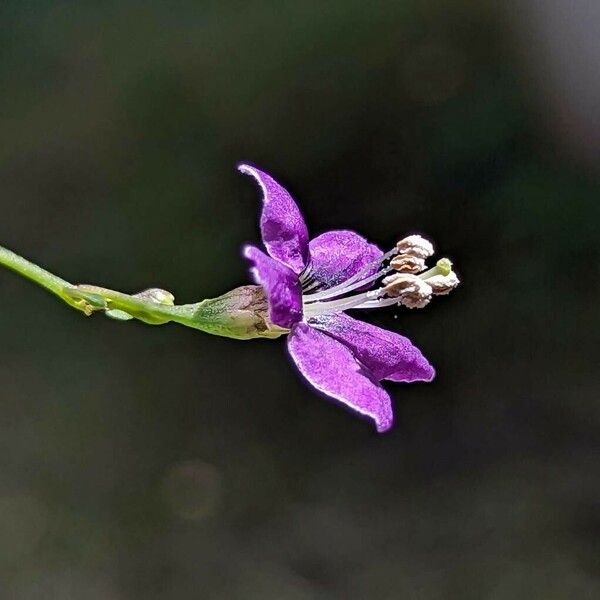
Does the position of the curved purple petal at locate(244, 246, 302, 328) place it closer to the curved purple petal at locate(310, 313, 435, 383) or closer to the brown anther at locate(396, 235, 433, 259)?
the curved purple petal at locate(310, 313, 435, 383)

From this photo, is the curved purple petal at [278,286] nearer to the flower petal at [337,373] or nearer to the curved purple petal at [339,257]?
the flower petal at [337,373]

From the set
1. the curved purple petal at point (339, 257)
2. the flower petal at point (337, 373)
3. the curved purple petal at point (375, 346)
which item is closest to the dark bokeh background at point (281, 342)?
the curved purple petal at point (339, 257)

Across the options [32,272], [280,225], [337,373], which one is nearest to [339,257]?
[280,225]

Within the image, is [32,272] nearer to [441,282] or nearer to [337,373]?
[337,373]

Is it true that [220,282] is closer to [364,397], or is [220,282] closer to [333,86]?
[333,86]

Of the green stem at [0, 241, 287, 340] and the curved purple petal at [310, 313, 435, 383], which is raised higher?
the curved purple petal at [310, 313, 435, 383]

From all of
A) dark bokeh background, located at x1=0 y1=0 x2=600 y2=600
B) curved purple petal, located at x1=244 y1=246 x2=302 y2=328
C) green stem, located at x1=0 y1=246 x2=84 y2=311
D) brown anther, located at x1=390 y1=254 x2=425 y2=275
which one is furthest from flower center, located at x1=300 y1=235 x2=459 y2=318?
dark bokeh background, located at x1=0 y1=0 x2=600 y2=600
